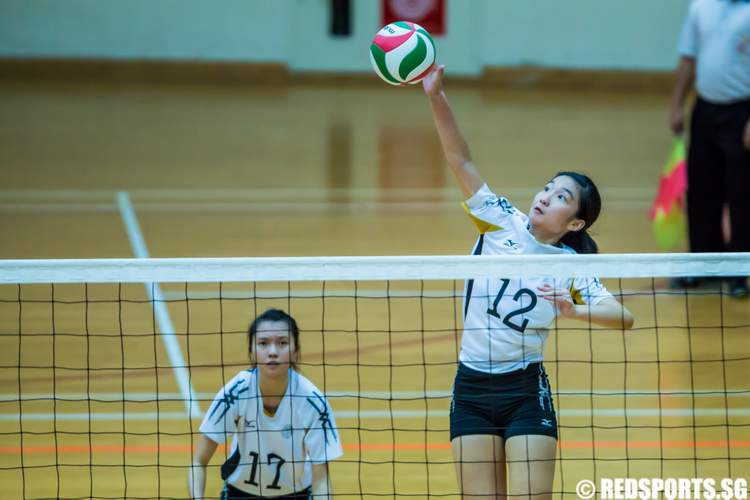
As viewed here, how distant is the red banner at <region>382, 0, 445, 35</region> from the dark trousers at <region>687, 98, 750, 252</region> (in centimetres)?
1129

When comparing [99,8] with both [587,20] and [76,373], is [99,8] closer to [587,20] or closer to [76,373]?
[587,20]

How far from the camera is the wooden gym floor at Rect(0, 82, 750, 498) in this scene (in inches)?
223

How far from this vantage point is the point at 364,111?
16.8 m

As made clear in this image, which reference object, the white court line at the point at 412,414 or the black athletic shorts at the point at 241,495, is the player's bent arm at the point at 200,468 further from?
the white court line at the point at 412,414

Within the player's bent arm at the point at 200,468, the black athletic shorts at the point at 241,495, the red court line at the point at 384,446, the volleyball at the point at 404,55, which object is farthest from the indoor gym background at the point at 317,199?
the volleyball at the point at 404,55

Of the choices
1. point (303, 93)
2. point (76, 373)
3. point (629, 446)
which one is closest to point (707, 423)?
point (629, 446)

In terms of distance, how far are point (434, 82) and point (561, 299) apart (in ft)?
3.22

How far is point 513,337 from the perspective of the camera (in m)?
4.18

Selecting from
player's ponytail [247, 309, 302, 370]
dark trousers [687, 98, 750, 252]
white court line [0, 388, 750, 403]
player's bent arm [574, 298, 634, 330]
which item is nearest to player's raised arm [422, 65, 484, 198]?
player's bent arm [574, 298, 634, 330]

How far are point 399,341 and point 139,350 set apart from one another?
5.16 ft

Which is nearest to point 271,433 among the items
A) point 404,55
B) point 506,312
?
point 506,312

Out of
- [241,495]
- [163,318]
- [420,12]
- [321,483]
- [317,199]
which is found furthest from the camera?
[420,12]

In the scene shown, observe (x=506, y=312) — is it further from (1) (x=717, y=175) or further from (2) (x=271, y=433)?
(1) (x=717, y=175)

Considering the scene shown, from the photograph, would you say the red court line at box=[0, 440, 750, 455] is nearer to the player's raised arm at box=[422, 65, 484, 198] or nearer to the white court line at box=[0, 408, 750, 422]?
the white court line at box=[0, 408, 750, 422]
